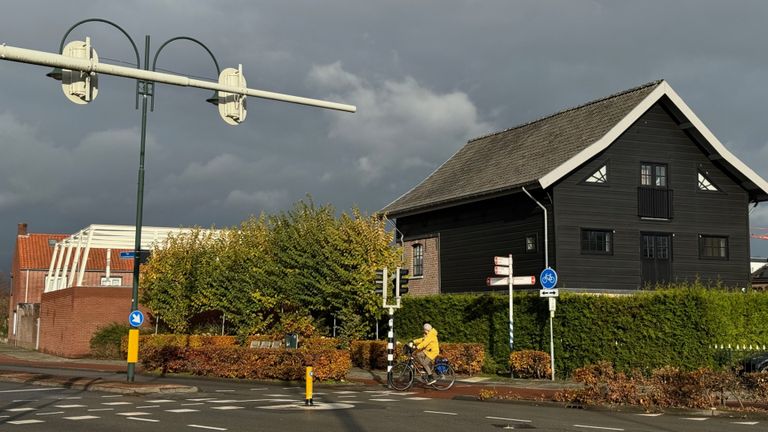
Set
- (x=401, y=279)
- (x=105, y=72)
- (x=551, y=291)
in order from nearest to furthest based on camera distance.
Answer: (x=105, y=72)
(x=401, y=279)
(x=551, y=291)

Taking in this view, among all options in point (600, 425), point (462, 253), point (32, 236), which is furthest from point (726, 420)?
point (32, 236)

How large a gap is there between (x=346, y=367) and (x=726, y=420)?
12.3 meters

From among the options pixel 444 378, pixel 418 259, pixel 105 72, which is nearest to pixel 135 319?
pixel 444 378

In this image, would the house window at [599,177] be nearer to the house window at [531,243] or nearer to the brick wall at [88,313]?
the house window at [531,243]

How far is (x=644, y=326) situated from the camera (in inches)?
1024

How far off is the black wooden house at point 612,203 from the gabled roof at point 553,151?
0.07 metres

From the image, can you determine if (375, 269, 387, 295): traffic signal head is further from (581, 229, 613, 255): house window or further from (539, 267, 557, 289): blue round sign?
(581, 229, 613, 255): house window

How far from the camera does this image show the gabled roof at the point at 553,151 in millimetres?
35009

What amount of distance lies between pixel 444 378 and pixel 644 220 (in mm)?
16451

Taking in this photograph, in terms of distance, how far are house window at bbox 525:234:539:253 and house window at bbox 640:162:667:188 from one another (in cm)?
540

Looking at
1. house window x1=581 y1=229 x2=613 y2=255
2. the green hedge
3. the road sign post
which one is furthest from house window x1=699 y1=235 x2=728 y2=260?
the road sign post

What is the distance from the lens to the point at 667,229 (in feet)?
121

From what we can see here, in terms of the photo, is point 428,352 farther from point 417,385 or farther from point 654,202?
point 654,202

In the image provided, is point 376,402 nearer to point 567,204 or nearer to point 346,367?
point 346,367
